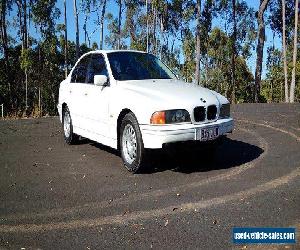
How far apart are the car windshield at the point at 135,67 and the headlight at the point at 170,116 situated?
1.43 metres

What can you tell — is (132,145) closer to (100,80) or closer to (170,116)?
(170,116)

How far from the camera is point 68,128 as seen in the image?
27.6 feet

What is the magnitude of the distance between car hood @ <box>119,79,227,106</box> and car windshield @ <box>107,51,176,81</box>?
0.31 m

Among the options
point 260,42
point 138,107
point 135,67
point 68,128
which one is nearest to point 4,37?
point 260,42

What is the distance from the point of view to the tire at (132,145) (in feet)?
18.5

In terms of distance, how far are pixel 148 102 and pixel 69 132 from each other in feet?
11.2

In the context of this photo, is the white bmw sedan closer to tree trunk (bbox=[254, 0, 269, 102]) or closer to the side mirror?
the side mirror

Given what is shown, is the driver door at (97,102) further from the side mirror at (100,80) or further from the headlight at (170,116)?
the headlight at (170,116)

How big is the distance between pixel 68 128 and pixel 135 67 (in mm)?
2412

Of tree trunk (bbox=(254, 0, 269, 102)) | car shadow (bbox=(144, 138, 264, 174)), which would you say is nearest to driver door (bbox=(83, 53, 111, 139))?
car shadow (bbox=(144, 138, 264, 174))

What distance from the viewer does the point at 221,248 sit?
3.28m

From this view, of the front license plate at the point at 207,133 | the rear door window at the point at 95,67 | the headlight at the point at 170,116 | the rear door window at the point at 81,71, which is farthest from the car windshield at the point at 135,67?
the front license plate at the point at 207,133

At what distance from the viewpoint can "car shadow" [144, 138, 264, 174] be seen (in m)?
6.09

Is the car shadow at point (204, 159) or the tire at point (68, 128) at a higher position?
the tire at point (68, 128)
